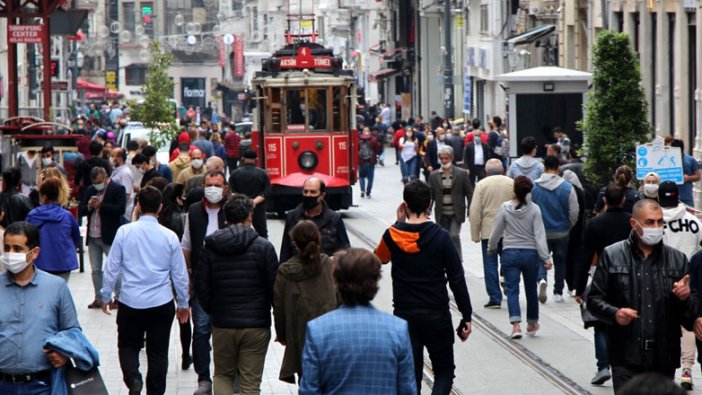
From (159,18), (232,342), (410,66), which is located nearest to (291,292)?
(232,342)

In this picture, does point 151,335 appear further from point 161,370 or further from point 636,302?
point 636,302

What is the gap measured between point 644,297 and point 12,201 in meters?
7.49

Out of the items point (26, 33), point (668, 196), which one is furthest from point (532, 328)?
point (26, 33)

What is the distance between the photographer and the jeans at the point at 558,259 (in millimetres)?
16734

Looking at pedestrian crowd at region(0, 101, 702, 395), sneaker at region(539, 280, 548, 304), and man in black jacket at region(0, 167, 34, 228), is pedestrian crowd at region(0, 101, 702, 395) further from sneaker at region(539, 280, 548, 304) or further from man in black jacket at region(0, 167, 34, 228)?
sneaker at region(539, 280, 548, 304)

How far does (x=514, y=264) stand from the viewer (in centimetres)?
1465

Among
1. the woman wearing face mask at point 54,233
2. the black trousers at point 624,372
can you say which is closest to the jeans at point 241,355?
the black trousers at point 624,372

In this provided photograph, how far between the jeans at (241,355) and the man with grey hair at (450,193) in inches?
310

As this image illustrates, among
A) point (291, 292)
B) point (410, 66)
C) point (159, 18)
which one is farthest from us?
point (159, 18)

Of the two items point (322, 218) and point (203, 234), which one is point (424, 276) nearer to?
point (322, 218)

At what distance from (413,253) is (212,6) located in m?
106

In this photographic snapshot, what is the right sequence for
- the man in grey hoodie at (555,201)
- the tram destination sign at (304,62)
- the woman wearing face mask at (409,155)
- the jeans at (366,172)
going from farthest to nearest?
the woman wearing face mask at (409,155) → the jeans at (366,172) → the tram destination sign at (304,62) → the man in grey hoodie at (555,201)

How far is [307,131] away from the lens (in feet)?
94.8

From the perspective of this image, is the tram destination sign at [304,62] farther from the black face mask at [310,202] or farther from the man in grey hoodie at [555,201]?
the black face mask at [310,202]
